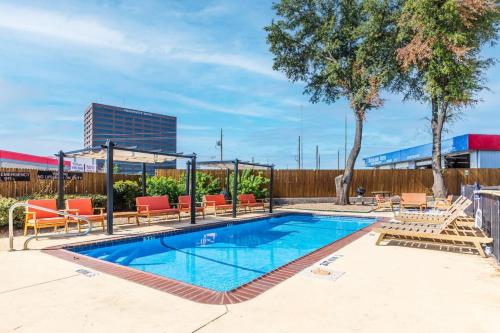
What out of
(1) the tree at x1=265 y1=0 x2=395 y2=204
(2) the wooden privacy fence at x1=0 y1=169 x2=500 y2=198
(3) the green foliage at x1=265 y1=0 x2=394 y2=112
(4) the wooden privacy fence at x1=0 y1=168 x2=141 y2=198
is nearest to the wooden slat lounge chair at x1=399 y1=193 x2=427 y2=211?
(1) the tree at x1=265 y1=0 x2=395 y2=204

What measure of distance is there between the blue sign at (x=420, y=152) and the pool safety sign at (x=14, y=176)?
2718cm

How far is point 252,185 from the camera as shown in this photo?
56.1 feet

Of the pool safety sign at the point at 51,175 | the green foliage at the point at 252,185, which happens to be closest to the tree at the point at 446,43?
the green foliage at the point at 252,185

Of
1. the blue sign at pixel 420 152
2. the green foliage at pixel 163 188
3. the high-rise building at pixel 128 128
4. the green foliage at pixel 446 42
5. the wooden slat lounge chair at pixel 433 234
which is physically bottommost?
the wooden slat lounge chair at pixel 433 234

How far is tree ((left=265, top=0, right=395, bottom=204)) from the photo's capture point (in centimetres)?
1672

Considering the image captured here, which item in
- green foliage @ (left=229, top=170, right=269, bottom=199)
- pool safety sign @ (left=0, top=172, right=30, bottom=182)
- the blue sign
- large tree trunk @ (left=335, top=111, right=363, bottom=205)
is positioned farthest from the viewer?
the blue sign

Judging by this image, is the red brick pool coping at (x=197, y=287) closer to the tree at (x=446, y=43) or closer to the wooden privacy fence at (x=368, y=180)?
the tree at (x=446, y=43)

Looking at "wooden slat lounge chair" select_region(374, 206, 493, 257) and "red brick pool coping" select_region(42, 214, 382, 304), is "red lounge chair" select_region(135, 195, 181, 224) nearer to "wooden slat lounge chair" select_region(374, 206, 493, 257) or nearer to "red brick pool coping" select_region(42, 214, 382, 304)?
"red brick pool coping" select_region(42, 214, 382, 304)

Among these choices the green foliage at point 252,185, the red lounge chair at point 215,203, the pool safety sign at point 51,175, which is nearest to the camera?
the red lounge chair at point 215,203

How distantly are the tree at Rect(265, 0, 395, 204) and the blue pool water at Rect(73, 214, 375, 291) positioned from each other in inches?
331

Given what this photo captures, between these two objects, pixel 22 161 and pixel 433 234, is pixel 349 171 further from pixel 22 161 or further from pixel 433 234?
pixel 22 161

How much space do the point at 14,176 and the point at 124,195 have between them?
479 cm

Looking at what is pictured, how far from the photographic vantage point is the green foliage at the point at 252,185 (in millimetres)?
17094

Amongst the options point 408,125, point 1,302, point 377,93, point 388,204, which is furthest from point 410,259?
point 408,125
